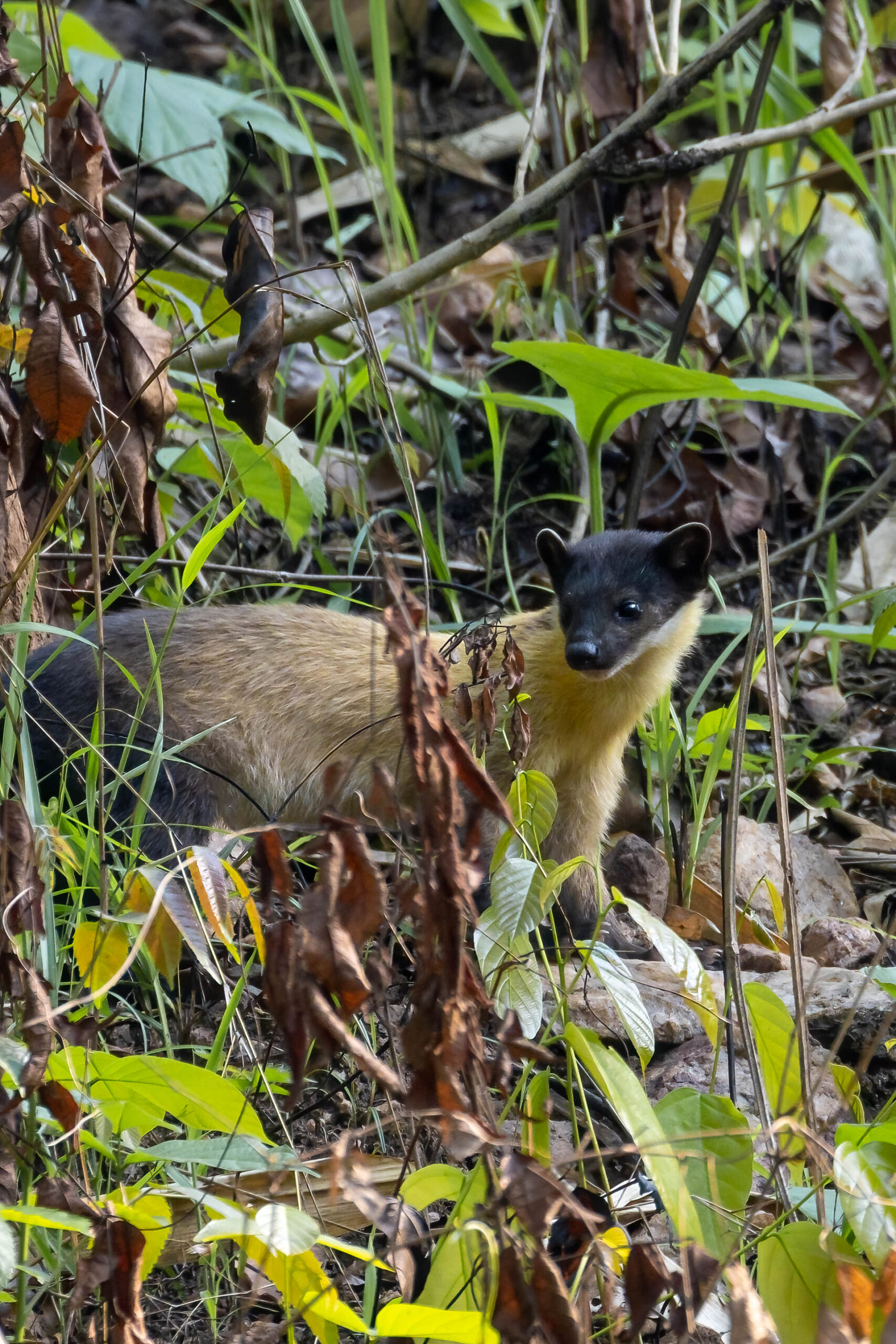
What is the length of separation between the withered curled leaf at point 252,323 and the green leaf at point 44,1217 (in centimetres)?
137

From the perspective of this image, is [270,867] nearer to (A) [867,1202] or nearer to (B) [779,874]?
(A) [867,1202]

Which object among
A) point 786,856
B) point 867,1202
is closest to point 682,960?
point 786,856

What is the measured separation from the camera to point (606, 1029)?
131 inches

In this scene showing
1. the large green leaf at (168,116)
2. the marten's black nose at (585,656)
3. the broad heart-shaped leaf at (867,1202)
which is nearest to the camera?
the broad heart-shaped leaf at (867,1202)

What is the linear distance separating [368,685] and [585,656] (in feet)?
2.80

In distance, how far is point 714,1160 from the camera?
209cm

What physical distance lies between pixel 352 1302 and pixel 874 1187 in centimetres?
112

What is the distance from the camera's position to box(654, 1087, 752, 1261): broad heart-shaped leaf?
2.10m

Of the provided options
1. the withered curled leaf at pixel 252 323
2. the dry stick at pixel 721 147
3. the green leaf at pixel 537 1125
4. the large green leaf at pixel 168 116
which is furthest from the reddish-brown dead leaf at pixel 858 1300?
Result: the large green leaf at pixel 168 116

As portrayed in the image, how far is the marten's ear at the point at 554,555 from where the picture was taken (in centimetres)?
466

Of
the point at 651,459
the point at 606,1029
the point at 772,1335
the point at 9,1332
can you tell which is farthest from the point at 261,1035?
the point at 651,459

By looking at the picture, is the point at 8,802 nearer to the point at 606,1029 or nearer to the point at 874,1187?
the point at 874,1187

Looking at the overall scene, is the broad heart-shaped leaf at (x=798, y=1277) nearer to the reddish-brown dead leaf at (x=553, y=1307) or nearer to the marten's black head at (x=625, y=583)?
the reddish-brown dead leaf at (x=553, y=1307)

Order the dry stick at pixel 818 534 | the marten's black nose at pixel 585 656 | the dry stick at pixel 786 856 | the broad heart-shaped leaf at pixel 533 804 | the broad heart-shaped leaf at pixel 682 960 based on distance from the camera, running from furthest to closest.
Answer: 1. the dry stick at pixel 818 534
2. the marten's black nose at pixel 585 656
3. the broad heart-shaped leaf at pixel 533 804
4. the broad heart-shaped leaf at pixel 682 960
5. the dry stick at pixel 786 856
